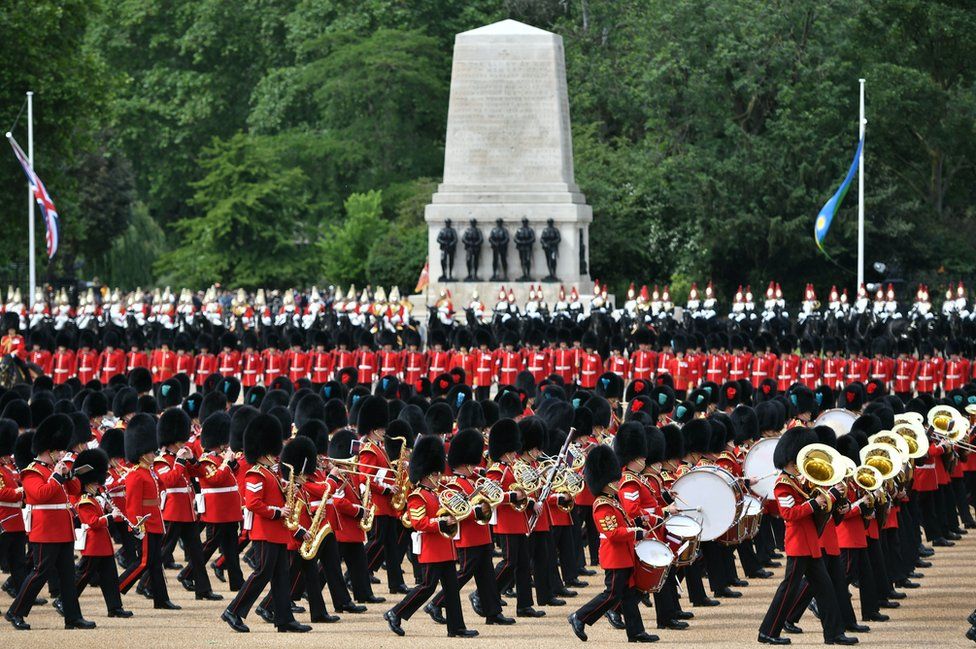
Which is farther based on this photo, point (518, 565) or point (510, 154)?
point (510, 154)

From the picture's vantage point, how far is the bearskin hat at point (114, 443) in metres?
13.4

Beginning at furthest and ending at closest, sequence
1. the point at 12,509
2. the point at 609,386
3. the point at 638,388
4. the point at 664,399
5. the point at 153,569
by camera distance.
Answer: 1. the point at 638,388
2. the point at 609,386
3. the point at 664,399
4. the point at 12,509
5. the point at 153,569

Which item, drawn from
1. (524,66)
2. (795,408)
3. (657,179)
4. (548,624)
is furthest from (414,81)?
(548,624)

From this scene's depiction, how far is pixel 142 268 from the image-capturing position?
173 feet

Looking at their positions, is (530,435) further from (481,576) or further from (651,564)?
(651,564)

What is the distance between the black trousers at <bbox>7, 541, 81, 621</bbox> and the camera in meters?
11.7

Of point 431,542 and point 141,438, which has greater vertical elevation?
point 141,438

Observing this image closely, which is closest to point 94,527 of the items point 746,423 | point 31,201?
point 746,423

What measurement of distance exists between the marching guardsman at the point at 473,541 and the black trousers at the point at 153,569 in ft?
6.18

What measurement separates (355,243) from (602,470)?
34558mm

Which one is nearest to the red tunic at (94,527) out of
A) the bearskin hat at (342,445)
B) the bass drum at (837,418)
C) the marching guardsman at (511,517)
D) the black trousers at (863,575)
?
the bearskin hat at (342,445)

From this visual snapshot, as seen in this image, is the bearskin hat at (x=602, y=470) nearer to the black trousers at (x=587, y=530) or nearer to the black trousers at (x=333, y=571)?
the black trousers at (x=333, y=571)

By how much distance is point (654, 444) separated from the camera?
12086 millimetres

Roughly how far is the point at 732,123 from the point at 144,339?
20526 millimetres
